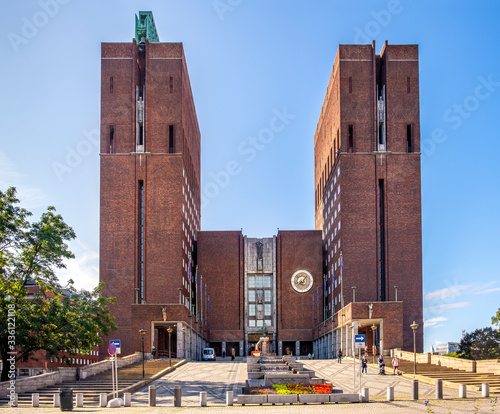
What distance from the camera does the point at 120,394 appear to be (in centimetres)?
3375

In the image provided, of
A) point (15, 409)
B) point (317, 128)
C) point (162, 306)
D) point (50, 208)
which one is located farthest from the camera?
point (317, 128)

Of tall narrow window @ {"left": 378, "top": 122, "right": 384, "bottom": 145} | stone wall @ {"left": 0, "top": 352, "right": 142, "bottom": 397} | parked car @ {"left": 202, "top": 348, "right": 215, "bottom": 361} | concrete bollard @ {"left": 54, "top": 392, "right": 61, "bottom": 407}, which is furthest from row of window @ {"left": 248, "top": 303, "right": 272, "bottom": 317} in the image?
concrete bollard @ {"left": 54, "top": 392, "right": 61, "bottom": 407}

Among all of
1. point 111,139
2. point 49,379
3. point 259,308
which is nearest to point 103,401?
point 49,379

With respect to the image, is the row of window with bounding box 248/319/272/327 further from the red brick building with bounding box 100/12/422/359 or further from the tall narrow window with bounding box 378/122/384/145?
the tall narrow window with bounding box 378/122/384/145

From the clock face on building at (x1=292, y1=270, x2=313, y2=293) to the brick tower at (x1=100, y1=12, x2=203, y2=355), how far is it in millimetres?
19744

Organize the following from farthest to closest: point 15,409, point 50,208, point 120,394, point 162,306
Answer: point 162,306
point 50,208
point 120,394
point 15,409

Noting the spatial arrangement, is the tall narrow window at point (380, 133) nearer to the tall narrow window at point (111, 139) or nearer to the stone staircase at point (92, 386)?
the tall narrow window at point (111, 139)

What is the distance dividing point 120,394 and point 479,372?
75.1ft

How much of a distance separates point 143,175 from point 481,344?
49.5 metres

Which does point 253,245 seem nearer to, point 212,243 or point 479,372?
point 212,243

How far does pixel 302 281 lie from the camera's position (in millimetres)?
95125

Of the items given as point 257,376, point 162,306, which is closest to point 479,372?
point 257,376

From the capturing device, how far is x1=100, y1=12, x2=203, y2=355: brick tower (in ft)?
254

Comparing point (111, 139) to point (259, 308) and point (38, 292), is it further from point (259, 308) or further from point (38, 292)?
point (38, 292)
